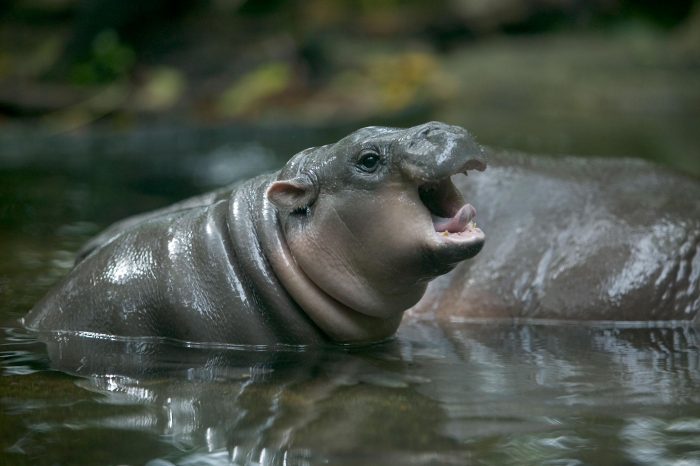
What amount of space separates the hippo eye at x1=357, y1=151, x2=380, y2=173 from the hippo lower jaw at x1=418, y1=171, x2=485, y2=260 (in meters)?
0.20

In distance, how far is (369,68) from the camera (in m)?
15.5

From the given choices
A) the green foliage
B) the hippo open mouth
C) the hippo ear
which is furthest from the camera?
the green foliage

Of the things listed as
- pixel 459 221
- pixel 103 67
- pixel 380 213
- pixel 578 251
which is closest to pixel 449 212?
pixel 459 221

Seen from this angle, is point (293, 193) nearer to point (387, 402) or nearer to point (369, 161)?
point (369, 161)

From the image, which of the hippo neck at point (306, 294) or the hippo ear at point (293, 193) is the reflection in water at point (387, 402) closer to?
the hippo neck at point (306, 294)

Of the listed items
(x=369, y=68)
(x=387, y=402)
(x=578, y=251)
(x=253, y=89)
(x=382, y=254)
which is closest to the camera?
(x=387, y=402)

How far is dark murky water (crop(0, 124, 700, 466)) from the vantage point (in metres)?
3.28

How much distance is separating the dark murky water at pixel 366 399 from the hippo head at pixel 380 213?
368 mm

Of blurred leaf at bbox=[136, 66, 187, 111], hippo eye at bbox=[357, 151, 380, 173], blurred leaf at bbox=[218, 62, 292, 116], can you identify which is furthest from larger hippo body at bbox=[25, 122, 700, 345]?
blurred leaf at bbox=[136, 66, 187, 111]

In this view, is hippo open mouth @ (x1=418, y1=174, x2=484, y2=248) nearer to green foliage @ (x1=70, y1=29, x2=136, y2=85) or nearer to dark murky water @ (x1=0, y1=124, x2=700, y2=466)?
dark murky water @ (x1=0, y1=124, x2=700, y2=466)

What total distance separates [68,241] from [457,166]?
12.7ft

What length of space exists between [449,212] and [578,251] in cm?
150

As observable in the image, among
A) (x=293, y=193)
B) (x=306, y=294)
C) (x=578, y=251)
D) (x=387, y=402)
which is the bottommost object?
(x=387, y=402)

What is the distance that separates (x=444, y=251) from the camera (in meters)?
4.02
